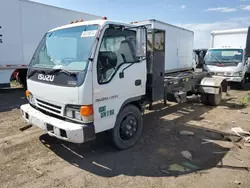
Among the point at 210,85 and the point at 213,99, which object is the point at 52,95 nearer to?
the point at 210,85

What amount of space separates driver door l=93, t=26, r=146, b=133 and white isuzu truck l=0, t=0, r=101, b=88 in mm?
7081

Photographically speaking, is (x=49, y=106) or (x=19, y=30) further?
(x=19, y=30)

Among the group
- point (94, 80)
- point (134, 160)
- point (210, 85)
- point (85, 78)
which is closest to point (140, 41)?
point (94, 80)

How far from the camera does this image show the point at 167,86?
560 cm

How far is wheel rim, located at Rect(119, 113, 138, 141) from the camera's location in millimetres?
4020

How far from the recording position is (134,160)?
3.74m

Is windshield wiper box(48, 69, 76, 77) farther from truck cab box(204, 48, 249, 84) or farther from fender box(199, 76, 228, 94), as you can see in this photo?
truck cab box(204, 48, 249, 84)

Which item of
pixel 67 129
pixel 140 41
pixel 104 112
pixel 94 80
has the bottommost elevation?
pixel 67 129

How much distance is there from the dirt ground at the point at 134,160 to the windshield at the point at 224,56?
644 centimetres

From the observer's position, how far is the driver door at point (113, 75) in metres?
3.39

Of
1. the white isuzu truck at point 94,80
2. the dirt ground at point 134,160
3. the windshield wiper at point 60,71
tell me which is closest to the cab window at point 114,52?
the white isuzu truck at point 94,80

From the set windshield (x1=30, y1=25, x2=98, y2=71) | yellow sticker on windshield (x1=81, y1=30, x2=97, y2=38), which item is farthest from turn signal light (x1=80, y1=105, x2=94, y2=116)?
yellow sticker on windshield (x1=81, y1=30, x2=97, y2=38)

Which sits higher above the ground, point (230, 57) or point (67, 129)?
point (230, 57)

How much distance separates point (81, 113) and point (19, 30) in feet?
25.8
